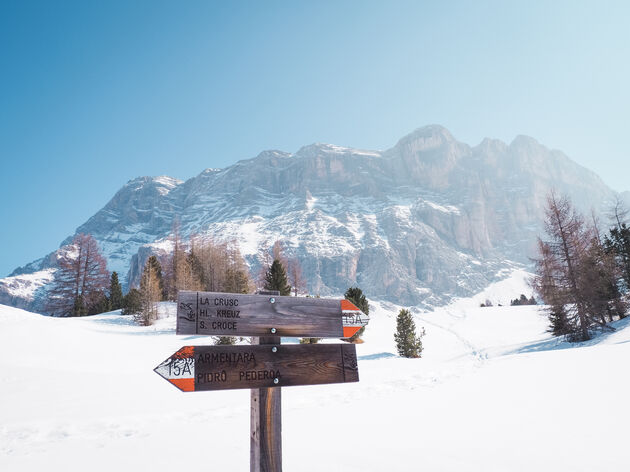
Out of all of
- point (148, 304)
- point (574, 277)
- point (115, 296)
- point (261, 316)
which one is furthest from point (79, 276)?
point (574, 277)

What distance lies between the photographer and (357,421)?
582 cm

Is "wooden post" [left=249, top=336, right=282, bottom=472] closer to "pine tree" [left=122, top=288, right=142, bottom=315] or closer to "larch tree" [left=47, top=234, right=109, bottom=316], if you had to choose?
"pine tree" [left=122, top=288, right=142, bottom=315]

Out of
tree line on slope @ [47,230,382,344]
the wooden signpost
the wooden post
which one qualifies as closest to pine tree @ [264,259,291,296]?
tree line on slope @ [47,230,382,344]

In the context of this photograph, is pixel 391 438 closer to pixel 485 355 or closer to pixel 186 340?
pixel 485 355

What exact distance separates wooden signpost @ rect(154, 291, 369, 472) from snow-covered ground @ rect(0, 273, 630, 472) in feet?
5.30

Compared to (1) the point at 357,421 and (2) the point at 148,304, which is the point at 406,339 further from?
(2) the point at 148,304

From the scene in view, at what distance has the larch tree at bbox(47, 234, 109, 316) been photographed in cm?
3859

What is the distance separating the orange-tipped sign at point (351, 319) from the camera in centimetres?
319

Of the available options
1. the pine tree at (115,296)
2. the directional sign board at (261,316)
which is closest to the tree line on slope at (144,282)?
the pine tree at (115,296)

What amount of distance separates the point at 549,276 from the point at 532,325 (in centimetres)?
1573

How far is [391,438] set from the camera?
477 cm

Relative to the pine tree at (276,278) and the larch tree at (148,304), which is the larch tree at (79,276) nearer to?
the larch tree at (148,304)

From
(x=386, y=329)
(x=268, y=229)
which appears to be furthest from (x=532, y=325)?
(x=268, y=229)

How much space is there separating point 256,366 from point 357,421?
4001 millimetres
